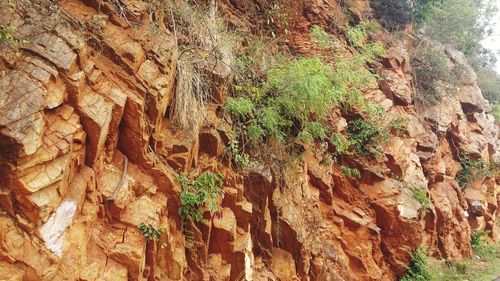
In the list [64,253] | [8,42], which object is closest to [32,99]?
[8,42]

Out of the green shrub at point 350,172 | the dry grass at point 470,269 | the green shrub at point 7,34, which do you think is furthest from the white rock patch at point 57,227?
the dry grass at point 470,269

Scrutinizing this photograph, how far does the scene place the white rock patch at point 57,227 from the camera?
3084mm

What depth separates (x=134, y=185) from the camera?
411 centimetres

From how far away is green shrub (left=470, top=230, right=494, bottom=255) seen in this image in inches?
459

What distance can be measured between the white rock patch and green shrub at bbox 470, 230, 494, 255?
11991 mm

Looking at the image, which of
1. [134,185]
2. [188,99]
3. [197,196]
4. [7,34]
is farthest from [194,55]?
[7,34]

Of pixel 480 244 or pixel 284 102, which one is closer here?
pixel 284 102

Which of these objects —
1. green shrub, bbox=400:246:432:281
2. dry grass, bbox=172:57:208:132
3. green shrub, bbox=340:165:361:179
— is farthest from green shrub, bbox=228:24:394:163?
green shrub, bbox=400:246:432:281

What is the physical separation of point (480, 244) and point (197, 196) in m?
10.9

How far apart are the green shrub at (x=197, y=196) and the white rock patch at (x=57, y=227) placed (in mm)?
1383

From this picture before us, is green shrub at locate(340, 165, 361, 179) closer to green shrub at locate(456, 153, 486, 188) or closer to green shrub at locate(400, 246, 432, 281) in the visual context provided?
green shrub at locate(400, 246, 432, 281)

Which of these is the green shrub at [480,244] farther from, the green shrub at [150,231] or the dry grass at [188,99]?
the green shrub at [150,231]

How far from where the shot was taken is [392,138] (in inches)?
364

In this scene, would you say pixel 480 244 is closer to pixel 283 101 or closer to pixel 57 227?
pixel 283 101
